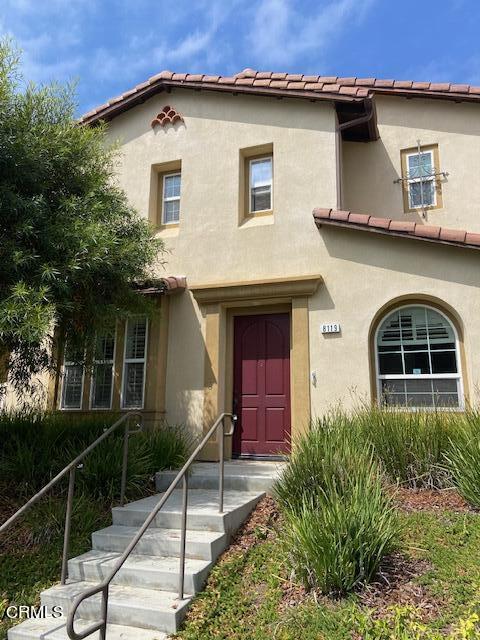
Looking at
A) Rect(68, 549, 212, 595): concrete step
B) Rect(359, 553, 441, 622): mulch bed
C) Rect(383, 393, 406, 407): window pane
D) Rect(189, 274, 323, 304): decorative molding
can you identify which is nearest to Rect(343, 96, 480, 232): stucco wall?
Rect(189, 274, 323, 304): decorative molding

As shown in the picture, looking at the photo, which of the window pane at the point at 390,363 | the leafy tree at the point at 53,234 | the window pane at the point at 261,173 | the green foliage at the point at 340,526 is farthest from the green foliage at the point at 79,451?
the window pane at the point at 261,173

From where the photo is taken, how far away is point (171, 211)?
10.2m

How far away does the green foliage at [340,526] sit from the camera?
13.1 feet

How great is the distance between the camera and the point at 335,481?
17.1 feet

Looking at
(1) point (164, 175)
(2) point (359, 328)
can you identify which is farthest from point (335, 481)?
(1) point (164, 175)

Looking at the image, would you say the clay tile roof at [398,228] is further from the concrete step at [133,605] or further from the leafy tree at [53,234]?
the concrete step at [133,605]

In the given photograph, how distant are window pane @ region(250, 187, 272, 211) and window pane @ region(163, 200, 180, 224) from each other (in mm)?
1613

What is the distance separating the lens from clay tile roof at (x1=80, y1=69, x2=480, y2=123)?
29.3 ft

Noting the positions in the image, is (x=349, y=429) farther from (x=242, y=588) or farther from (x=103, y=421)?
(x=103, y=421)

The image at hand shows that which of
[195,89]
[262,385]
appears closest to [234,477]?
[262,385]

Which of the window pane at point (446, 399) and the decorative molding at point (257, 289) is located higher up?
the decorative molding at point (257, 289)

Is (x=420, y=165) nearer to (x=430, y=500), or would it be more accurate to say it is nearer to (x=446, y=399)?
(x=446, y=399)

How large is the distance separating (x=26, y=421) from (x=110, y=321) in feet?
7.64

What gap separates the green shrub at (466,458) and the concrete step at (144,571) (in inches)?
113
